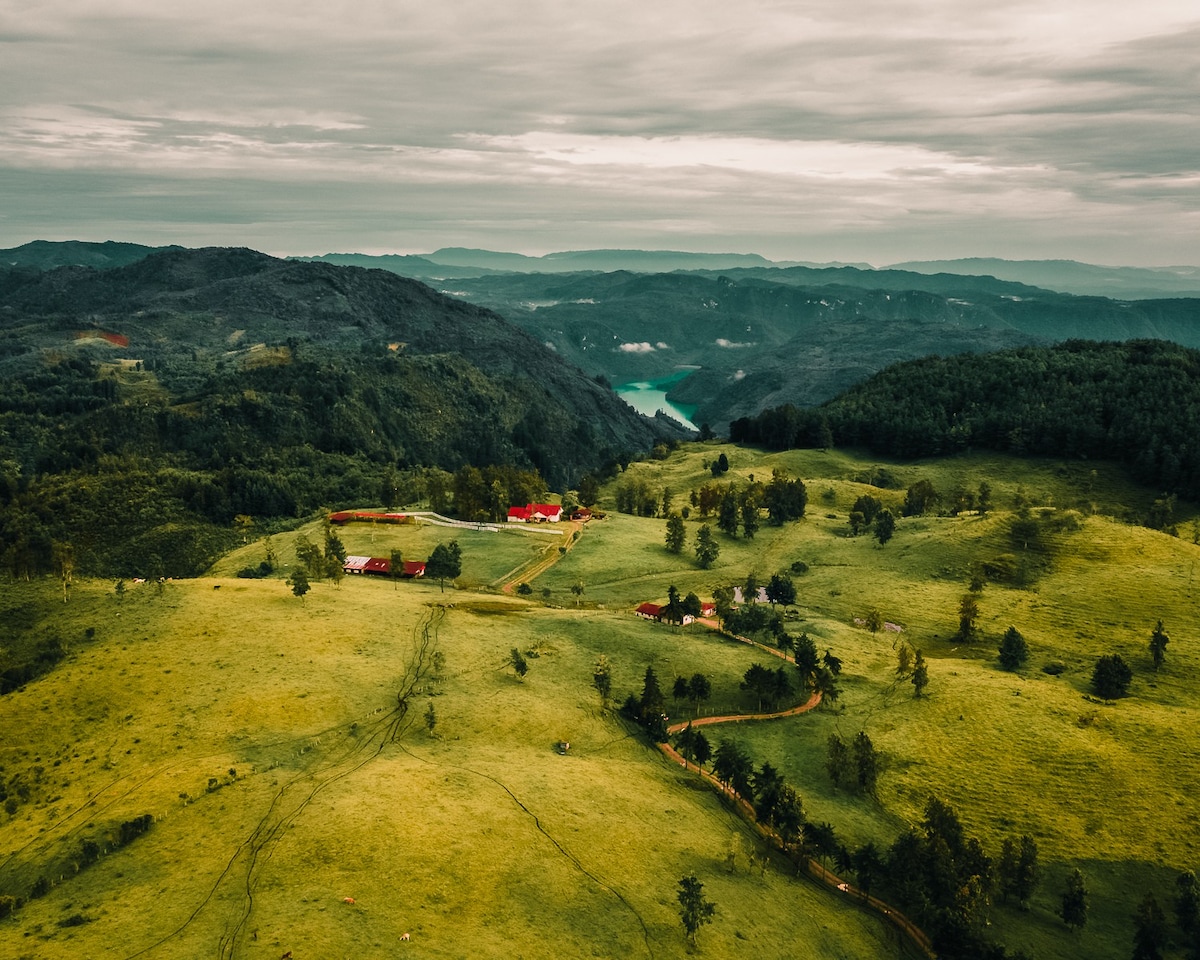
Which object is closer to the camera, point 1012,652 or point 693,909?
point 693,909

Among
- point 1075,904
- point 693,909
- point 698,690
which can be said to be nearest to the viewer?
point 693,909

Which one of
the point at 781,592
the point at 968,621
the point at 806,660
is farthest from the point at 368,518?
the point at 968,621

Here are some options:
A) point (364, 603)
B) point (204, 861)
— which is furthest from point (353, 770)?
point (364, 603)

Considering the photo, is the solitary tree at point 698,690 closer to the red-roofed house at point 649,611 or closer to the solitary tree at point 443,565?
the red-roofed house at point 649,611

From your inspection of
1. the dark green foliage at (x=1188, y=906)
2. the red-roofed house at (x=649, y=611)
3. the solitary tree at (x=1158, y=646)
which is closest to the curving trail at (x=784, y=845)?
the dark green foliage at (x=1188, y=906)

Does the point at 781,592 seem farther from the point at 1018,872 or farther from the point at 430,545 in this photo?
the point at 430,545

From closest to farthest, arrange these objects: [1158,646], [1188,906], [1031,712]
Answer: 1. [1188,906]
2. [1031,712]
3. [1158,646]

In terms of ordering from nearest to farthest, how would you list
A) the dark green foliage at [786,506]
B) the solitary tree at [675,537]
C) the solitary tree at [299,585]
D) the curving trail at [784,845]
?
the curving trail at [784,845] → the solitary tree at [299,585] → the solitary tree at [675,537] → the dark green foliage at [786,506]
